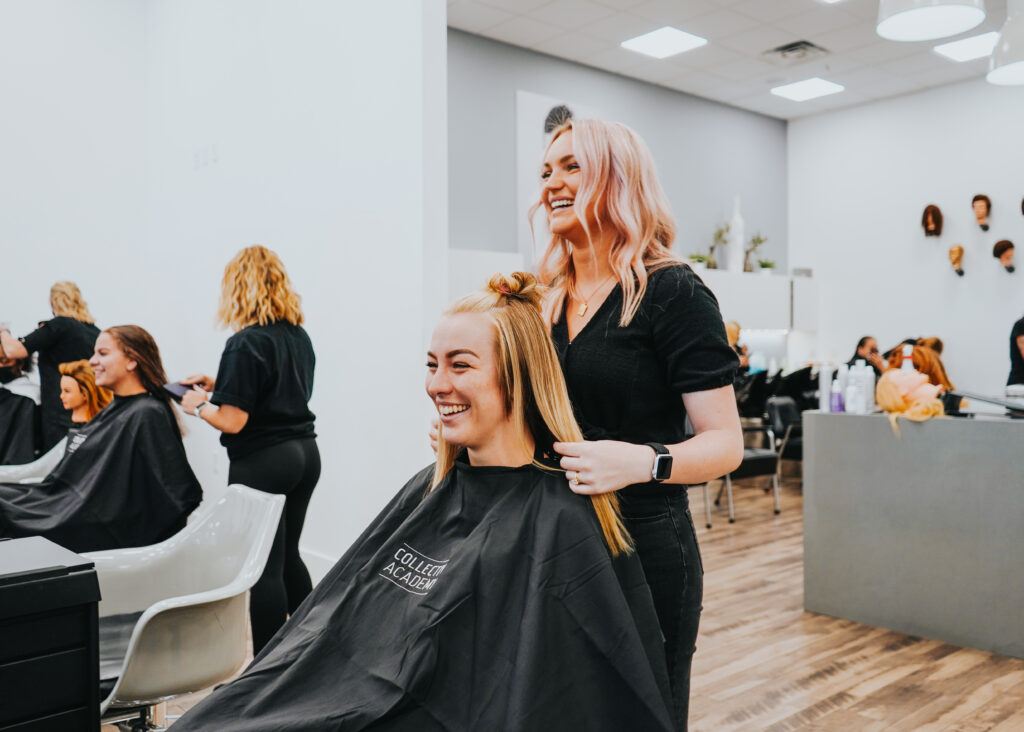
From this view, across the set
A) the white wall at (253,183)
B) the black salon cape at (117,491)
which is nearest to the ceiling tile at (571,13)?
the white wall at (253,183)

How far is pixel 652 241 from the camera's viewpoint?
4.29 ft

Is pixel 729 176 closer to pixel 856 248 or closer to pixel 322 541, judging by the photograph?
pixel 856 248

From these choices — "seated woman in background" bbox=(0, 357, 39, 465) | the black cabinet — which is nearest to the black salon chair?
"seated woman in background" bbox=(0, 357, 39, 465)

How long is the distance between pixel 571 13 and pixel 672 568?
14.8 ft

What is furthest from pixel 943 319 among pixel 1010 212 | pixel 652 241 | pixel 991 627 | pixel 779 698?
pixel 652 241

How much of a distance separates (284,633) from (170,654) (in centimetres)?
42

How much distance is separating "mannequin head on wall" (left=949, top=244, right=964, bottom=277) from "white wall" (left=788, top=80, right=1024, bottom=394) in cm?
4

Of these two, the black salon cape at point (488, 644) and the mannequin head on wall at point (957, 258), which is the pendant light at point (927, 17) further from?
the mannequin head on wall at point (957, 258)

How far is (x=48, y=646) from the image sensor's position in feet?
4.28

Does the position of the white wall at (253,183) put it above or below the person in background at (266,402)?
above

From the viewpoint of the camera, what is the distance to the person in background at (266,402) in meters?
2.42

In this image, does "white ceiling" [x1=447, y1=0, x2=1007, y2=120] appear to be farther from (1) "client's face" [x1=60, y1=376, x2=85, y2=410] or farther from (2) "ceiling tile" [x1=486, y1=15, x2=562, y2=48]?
(1) "client's face" [x1=60, y1=376, x2=85, y2=410]

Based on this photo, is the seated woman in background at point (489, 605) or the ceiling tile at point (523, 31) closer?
the seated woman in background at point (489, 605)

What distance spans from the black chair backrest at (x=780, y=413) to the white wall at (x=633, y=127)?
1569 mm
